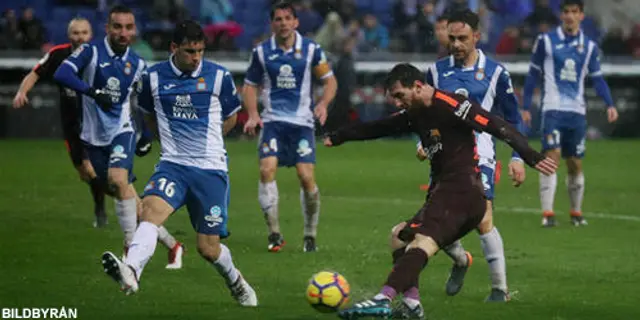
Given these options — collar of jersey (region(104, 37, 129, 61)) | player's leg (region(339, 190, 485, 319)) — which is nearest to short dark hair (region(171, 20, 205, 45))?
player's leg (region(339, 190, 485, 319))

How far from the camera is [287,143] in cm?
1430

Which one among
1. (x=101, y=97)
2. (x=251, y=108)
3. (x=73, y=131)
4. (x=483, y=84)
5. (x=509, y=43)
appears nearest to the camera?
(x=483, y=84)

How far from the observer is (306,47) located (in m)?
14.4

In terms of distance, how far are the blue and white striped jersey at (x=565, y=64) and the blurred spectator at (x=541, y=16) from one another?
12573 mm

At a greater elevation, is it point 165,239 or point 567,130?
point 567,130

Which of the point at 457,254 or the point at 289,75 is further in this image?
the point at 289,75

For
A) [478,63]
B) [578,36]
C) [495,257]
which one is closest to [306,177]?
[478,63]

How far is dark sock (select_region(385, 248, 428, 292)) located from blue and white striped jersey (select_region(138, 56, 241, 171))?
6.16 ft

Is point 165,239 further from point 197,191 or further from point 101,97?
point 197,191

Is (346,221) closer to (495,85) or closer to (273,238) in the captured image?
(273,238)

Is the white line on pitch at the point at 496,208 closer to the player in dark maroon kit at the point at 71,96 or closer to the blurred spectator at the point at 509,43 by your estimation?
the player in dark maroon kit at the point at 71,96

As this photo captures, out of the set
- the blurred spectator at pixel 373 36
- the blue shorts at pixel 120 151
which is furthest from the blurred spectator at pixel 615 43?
the blue shorts at pixel 120 151

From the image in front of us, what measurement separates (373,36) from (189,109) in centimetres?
1881

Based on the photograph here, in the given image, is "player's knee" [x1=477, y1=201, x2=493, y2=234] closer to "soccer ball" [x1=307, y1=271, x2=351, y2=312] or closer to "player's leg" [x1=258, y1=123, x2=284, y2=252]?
"soccer ball" [x1=307, y1=271, x2=351, y2=312]
